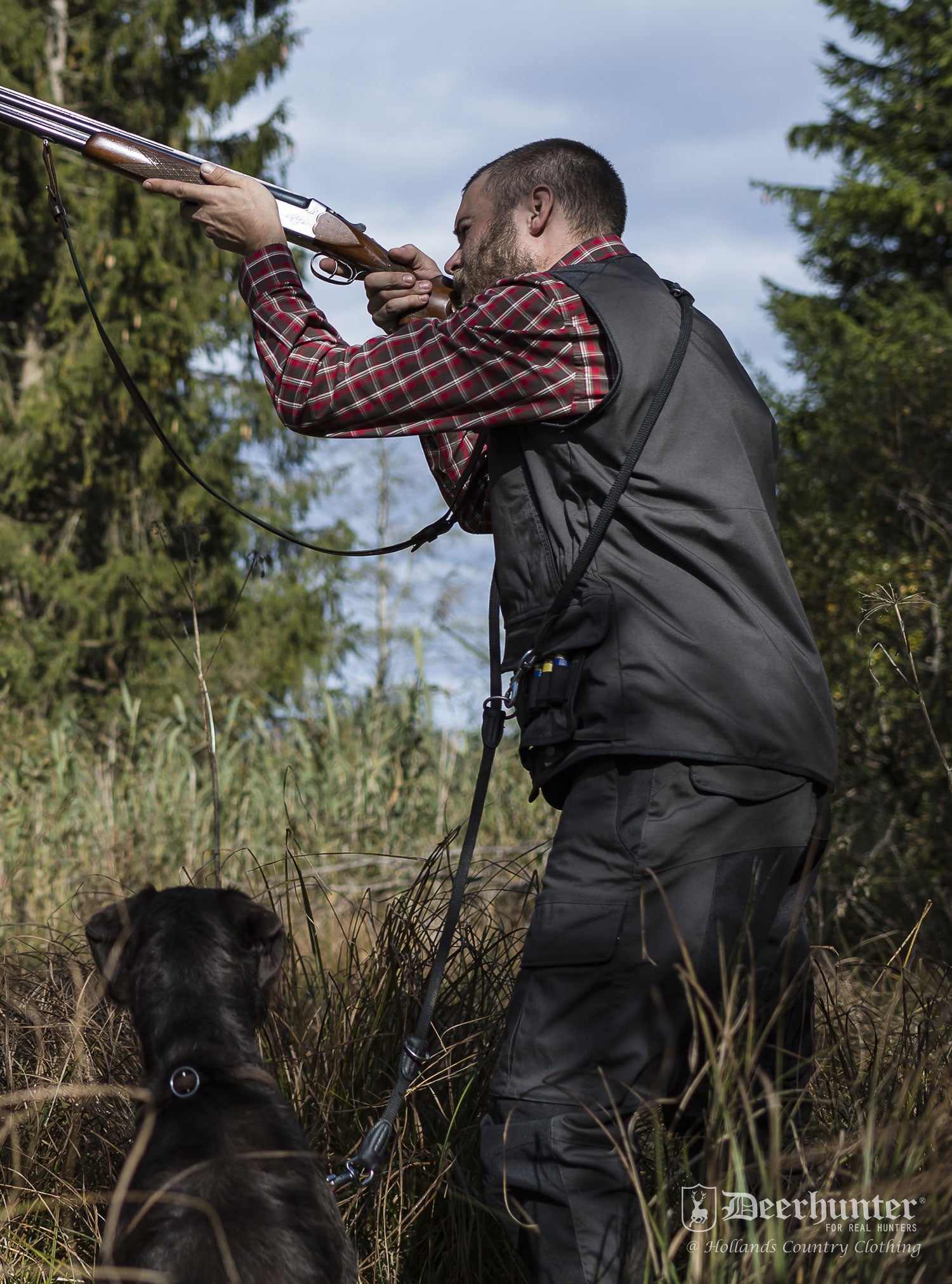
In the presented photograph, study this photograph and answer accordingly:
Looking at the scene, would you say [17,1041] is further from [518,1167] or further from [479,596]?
[479,596]

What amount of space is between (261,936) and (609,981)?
74 centimetres

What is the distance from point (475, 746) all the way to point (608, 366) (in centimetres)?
678

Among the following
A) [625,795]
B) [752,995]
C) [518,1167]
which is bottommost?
[518,1167]

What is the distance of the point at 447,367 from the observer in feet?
8.16

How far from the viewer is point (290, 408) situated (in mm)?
2574

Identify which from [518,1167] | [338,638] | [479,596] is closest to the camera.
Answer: [518,1167]

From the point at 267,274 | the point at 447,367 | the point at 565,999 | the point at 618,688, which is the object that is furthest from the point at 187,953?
the point at 267,274

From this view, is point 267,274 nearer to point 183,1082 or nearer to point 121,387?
point 183,1082

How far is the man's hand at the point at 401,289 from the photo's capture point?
3.33 m

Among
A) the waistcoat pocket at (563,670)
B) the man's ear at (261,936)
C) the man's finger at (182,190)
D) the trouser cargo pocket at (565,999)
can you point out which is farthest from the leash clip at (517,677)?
the man's finger at (182,190)

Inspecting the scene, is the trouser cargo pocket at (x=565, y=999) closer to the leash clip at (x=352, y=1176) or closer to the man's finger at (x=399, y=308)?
the leash clip at (x=352, y=1176)

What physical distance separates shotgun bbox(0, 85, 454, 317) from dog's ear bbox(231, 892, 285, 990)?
1.98 metres

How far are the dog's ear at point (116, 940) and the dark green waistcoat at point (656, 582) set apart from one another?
909mm

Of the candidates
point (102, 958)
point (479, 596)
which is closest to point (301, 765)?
point (102, 958)
